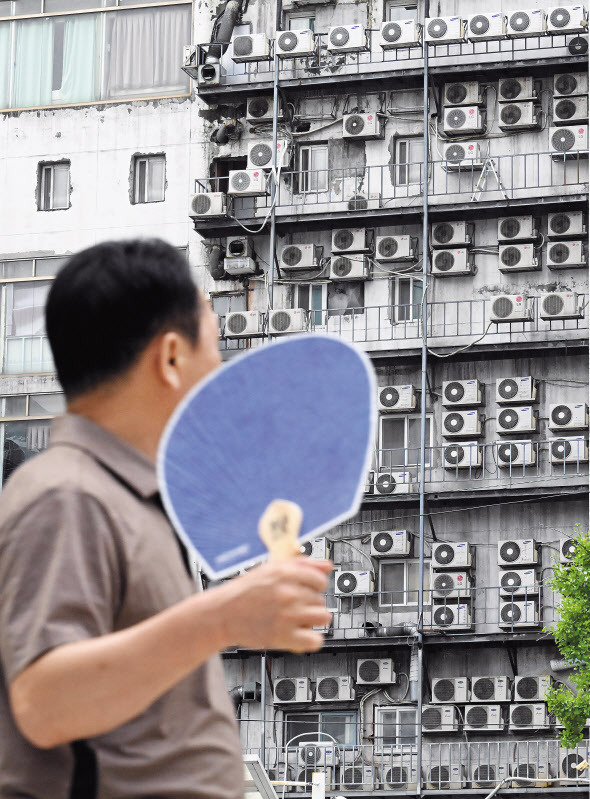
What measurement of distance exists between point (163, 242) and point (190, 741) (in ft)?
2.54

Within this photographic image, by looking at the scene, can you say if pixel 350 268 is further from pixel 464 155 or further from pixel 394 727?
pixel 394 727

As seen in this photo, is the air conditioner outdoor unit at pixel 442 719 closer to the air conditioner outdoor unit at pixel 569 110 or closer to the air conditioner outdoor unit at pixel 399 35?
the air conditioner outdoor unit at pixel 569 110

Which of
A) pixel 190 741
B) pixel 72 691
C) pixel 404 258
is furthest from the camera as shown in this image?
pixel 404 258

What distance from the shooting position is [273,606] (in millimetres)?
2328

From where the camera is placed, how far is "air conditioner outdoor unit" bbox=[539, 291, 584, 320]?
29.0 meters

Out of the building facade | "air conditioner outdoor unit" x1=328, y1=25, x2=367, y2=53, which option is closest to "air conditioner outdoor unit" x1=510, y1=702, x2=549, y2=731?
the building facade

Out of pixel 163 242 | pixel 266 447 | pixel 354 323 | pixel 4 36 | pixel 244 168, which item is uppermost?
pixel 4 36

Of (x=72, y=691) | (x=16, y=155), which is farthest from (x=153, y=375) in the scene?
(x=16, y=155)

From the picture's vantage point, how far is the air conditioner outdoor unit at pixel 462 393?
29.2 m

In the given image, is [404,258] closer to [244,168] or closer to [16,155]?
[244,168]

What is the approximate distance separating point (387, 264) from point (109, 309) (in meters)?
28.3

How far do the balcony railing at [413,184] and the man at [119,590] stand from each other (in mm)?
27417

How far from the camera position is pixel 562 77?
30.4 metres

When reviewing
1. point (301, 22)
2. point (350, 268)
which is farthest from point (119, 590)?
point (301, 22)
